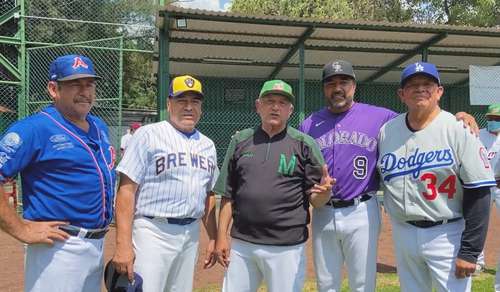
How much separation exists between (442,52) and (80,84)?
11.3 meters

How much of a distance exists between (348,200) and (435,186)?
66cm

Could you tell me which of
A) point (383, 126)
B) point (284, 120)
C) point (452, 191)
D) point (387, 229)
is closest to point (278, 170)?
point (284, 120)

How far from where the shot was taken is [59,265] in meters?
3.12

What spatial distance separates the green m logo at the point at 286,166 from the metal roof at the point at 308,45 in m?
6.18

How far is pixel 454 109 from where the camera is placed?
16.6 metres

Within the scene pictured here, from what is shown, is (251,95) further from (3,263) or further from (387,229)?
(3,263)

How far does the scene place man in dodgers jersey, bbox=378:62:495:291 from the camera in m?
3.29

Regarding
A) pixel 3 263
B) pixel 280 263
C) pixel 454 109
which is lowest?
pixel 3 263

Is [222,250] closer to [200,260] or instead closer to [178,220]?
[178,220]

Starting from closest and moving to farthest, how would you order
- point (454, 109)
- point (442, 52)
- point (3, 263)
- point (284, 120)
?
point (284, 120) → point (3, 263) → point (442, 52) → point (454, 109)

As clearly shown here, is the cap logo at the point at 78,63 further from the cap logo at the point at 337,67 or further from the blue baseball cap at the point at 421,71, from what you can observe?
the blue baseball cap at the point at 421,71

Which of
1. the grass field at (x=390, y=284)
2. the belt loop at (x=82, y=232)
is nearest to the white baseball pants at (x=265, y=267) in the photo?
the belt loop at (x=82, y=232)

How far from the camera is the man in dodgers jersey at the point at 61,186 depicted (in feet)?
9.83

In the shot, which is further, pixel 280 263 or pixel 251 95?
pixel 251 95
